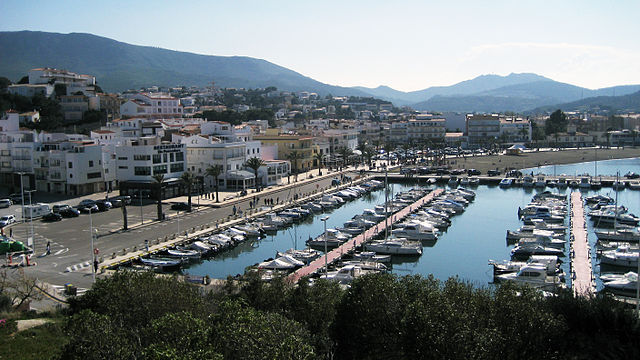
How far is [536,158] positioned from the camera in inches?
3302

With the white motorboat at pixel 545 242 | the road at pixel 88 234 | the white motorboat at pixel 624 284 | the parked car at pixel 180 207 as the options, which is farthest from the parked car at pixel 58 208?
the white motorboat at pixel 624 284

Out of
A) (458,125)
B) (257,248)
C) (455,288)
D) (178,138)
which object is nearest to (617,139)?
(458,125)

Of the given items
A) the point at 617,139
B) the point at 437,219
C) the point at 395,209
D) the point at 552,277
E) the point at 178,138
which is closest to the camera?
A: the point at 552,277

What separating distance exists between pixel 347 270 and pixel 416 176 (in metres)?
40.4

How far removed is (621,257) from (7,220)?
3747 cm

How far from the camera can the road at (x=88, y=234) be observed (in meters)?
26.8

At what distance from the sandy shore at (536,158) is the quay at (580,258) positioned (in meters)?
29.9

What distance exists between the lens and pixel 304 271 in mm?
27484

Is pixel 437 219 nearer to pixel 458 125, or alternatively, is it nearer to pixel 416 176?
pixel 416 176

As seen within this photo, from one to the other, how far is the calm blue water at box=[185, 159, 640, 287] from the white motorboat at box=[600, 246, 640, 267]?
0.62 metres

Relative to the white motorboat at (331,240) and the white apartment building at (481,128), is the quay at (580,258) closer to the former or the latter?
the white motorboat at (331,240)

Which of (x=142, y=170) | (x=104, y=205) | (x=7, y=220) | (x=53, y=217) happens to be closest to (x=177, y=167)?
(x=142, y=170)

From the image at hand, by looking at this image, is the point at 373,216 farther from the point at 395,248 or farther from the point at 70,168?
the point at 70,168

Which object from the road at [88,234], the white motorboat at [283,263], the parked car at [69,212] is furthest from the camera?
the parked car at [69,212]
